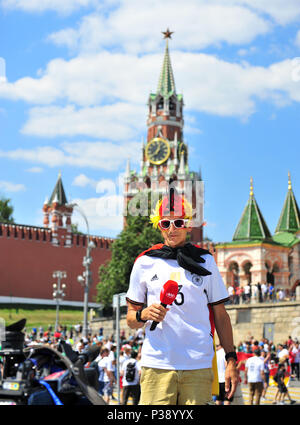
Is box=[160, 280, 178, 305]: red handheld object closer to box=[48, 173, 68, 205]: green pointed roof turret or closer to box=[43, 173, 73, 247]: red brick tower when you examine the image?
box=[43, 173, 73, 247]: red brick tower

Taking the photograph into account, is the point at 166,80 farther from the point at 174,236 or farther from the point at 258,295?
the point at 174,236

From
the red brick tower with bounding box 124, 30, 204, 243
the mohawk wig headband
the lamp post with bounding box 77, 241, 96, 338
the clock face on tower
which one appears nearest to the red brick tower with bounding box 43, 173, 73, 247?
the red brick tower with bounding box 124, 30, 204, 243

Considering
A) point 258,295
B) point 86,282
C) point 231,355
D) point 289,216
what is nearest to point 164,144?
point 289,216

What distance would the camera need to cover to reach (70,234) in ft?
206

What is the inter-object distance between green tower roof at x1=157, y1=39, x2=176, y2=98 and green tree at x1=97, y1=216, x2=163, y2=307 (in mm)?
26022

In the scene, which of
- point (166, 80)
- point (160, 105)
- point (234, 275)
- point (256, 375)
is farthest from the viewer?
point (166, 80)

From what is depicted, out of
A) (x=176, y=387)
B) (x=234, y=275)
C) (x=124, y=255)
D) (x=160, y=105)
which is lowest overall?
(x=176, y=387)

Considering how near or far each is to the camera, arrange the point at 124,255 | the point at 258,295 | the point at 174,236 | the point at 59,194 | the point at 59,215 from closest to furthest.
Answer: the point at 174,236 → the point at 258,295 → the point at 124,255 → the point at 59,215 → the point at 59,194

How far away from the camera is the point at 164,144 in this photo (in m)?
68.4

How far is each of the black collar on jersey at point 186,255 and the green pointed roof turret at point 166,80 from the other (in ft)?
223

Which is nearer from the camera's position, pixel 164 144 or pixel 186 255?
pixel 186 255

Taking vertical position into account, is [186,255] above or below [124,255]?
below

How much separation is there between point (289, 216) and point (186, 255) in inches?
1880
